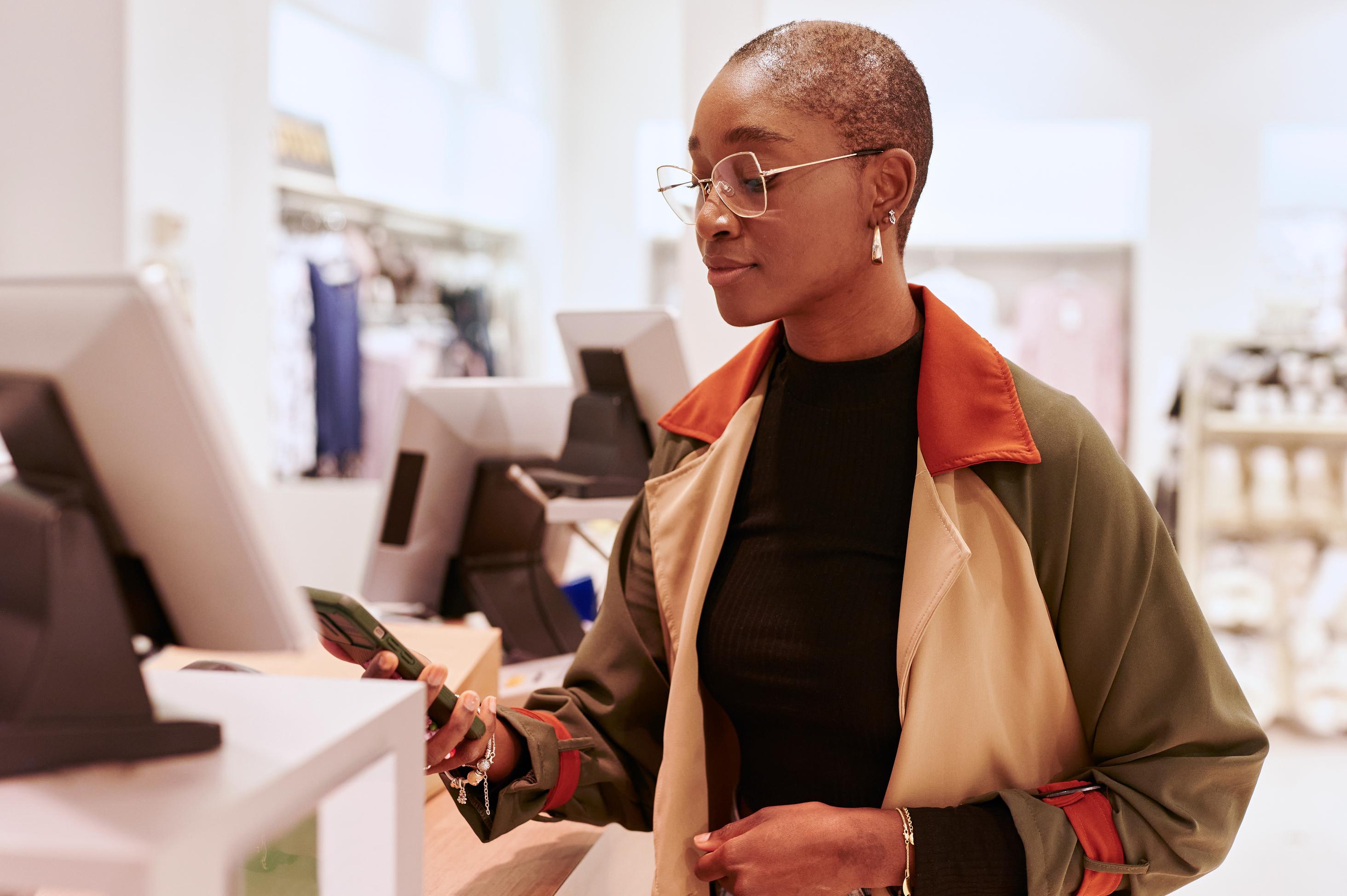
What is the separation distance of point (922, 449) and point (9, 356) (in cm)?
81

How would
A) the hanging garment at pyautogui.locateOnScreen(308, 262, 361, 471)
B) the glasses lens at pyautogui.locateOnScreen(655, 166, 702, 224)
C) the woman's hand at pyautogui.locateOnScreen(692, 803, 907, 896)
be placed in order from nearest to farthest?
the woman's hand at pyautogui.locateOnScreen(692, 803, 907, 896) → the glasses lens at pyautogui.locateOnScreen(655, 166, 702, 224) → the hanging garment at pyautogui.locateOnScreen(308, 262, 361, 471)

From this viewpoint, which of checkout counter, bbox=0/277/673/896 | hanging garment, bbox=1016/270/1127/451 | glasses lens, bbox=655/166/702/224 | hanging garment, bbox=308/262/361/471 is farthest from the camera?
hanging garment, bbox=1016/270/1127/451

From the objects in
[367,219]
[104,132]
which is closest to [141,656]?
[104,132]

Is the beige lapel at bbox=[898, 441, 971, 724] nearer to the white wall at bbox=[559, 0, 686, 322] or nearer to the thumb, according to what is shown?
the thumb

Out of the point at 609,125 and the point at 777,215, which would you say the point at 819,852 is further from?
the point at 609,125

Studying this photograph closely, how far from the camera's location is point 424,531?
2.01 m

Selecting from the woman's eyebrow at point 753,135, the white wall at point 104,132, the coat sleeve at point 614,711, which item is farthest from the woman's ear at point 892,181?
the white wall at point 104,132

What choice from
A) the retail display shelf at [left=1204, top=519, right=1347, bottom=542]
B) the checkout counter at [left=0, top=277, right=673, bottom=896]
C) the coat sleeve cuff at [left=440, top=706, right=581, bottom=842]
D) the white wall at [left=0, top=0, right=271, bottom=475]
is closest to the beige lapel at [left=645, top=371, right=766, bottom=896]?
the coat sleeve cuff at [left=440, top=706, right=581, bottom=842]

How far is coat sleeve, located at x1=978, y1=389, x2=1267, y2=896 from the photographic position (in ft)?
3.50

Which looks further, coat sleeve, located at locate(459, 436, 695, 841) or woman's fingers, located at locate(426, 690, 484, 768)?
coat sleeve, located at locate(459, 436, 695, 841)

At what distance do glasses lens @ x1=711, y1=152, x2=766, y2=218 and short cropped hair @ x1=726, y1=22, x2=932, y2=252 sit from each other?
2.7 inches

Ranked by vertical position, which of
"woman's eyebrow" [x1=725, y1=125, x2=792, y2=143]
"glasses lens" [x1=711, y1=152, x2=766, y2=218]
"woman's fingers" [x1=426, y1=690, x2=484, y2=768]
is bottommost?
"woman's fingers" [x1=426, y1=690, x2=484, y2=768]

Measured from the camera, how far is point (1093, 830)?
108cm

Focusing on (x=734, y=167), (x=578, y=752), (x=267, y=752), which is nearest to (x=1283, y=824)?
(x=578, y=752)
